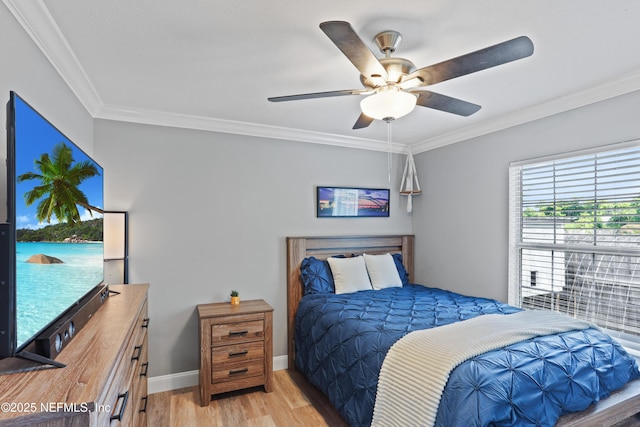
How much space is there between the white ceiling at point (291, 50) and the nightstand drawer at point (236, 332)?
1.81 metres

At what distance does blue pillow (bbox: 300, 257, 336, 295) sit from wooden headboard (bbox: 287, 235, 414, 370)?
72 mm

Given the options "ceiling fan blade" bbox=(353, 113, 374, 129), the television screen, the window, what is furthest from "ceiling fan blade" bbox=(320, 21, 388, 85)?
the window

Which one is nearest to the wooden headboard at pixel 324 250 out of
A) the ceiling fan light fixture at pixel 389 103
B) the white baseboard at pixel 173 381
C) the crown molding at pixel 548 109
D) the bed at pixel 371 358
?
the bed at pixel 371 358

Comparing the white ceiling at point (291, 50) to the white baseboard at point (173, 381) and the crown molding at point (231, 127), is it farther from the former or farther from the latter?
the white baseboard at point (173, 381)

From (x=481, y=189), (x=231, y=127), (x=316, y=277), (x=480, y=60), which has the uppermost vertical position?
(x=231, y=127)

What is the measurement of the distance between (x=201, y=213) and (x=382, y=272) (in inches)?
75.4

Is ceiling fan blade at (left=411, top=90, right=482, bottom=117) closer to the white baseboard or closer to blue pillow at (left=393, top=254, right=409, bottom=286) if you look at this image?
blue pillow at (left=393, top=254, right=409, bottom=286)

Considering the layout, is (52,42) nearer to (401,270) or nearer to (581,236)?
(401,270)

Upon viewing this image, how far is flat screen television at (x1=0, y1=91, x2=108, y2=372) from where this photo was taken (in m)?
1.00

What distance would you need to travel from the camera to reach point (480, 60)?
5.13ft

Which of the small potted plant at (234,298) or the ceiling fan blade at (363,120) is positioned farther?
the small potted plant at (234,298)

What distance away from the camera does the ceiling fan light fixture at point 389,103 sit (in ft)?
5.95

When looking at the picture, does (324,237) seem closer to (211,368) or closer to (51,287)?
(211,368)

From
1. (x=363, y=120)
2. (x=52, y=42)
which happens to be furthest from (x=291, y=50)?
(x=52, y=42)
